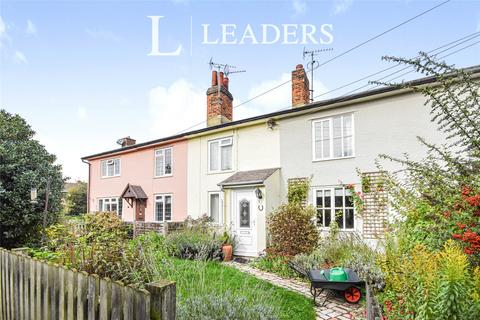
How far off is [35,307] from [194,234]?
8113mm

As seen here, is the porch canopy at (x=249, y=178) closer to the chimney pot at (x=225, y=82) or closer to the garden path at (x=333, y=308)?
the garden path at (x=333, y=308)

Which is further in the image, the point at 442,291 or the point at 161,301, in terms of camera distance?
the point at 442,291

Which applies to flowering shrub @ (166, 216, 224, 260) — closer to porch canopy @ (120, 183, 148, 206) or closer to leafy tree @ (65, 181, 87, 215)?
porch canopy @ (120, 183, 148, 206)

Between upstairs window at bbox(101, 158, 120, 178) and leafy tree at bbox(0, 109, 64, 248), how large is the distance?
1018 centimetres

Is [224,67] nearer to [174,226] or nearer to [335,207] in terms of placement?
[174,226]

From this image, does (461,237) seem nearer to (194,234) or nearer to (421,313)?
(421,313)

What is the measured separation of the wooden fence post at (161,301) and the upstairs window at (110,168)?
1943 cm

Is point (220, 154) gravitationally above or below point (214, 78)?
below

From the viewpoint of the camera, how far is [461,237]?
133 inches

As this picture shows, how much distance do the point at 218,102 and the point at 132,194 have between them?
24.6ft

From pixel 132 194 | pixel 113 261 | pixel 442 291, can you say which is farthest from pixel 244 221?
pixel 442 291

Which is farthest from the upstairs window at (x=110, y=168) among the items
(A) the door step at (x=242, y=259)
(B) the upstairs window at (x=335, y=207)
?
(B) the upstairs window at (x=335, y=207)

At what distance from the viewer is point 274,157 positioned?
1249cm

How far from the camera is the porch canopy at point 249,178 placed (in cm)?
1163
